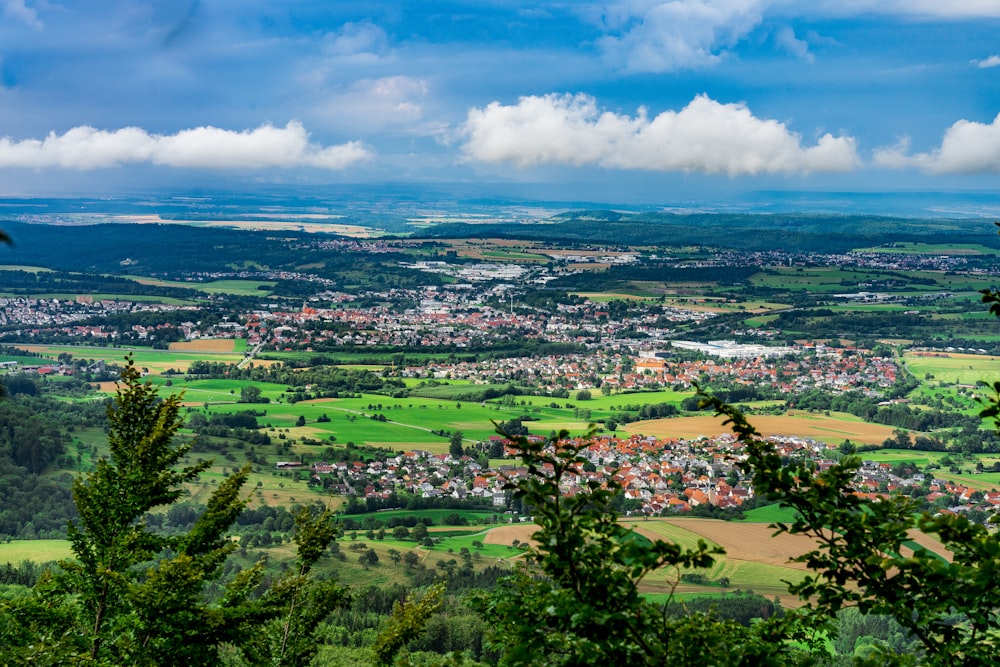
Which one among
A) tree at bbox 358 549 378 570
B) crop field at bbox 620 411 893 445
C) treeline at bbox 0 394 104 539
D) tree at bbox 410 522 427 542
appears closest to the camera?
tree at bbox 358 549 378 570

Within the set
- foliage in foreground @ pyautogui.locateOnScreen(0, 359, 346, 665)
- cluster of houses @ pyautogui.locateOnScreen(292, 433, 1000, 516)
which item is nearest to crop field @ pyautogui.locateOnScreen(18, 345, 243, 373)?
cluster of houses @ pyautogui.locateOnScreen(292, 433, 1000, 516)

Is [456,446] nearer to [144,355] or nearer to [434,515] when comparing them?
[434,515]

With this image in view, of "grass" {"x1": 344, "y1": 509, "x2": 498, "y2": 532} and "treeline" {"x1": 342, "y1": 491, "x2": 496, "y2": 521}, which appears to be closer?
"grass" {"x1": 344, "y1": 509, "x2": 498, "y2": 532}

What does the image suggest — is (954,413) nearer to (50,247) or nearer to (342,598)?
(342,598)

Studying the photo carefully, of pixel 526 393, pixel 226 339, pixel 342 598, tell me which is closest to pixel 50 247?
pixel 226 339

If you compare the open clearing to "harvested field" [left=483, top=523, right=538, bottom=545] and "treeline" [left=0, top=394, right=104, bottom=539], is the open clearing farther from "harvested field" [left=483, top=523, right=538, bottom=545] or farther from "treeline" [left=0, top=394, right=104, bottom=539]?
"treeline" [left=0, top=394, right=104, bottom=539]

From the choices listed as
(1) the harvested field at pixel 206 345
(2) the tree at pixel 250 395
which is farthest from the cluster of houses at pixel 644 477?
(1) the harvested field at pixel 206 345

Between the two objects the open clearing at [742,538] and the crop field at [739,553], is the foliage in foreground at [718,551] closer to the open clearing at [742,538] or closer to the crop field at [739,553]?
the crop field at [739,553]
